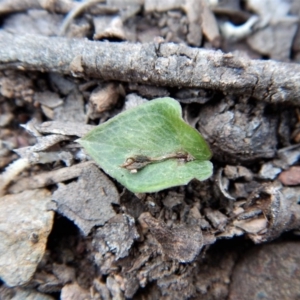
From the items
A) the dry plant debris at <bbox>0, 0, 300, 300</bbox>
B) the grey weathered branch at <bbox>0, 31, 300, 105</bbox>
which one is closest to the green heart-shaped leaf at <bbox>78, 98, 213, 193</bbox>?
the dry plant debris at <bbox>0, 0, 300, 300</bbox>

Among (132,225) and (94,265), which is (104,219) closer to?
(132,225)

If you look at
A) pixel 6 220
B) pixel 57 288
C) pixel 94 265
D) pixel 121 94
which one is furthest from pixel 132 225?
pixel 121 94

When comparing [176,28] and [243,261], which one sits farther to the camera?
[176,28]

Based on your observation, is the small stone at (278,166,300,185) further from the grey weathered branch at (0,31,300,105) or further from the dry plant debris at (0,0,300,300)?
the grey weathered branch at (0,31,300,105)

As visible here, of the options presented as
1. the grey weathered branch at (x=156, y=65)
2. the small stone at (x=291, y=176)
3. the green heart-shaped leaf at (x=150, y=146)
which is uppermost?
the grey weathered branch at (x=156, y=65)

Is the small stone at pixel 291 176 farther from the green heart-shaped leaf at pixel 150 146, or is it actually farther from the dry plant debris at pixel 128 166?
the green heart-shaped leaf at pixel 150 146

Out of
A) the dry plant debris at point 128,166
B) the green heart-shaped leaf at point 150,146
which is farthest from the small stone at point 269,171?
the green heart-shaped leaf at point 150,146

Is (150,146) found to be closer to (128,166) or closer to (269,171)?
(128,166)
